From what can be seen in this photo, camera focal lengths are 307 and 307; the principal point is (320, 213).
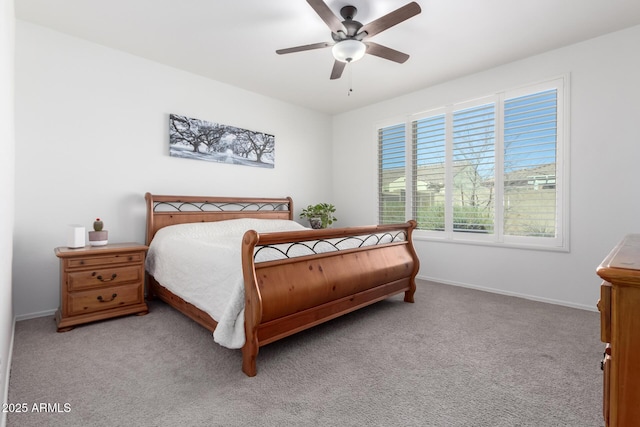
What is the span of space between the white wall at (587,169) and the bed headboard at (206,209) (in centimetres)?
240

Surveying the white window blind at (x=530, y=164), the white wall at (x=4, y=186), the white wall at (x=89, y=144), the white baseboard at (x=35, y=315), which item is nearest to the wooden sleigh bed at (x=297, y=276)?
the white wall at (x=89, y=144)

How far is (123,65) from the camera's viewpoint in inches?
133

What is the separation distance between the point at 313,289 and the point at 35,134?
2992 mm

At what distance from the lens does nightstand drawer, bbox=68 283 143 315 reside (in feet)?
8.72

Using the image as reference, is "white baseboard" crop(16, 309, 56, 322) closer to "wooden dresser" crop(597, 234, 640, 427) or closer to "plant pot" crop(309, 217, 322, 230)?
"plant pot" crop(309, 217, 322, 230)

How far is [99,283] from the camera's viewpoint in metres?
2.77

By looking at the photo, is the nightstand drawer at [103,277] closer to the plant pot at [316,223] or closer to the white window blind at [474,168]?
the plant pot at [316,223]

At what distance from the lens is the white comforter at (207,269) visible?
1.96 m

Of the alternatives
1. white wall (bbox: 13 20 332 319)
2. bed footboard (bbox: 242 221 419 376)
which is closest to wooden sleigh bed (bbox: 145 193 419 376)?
bed footboard (bbox: 242 221 419 376)

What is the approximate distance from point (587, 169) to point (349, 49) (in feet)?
8.96

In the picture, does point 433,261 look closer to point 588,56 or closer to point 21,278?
point 588,56

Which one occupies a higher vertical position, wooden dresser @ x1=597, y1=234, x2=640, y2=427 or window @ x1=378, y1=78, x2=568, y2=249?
window @ x1=378, y1=78, x2=568, y2=249

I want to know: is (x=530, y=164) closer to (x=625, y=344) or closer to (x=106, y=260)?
(x=625, y=344)

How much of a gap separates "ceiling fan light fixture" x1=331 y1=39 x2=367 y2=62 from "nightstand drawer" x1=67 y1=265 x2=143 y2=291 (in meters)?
2.72
